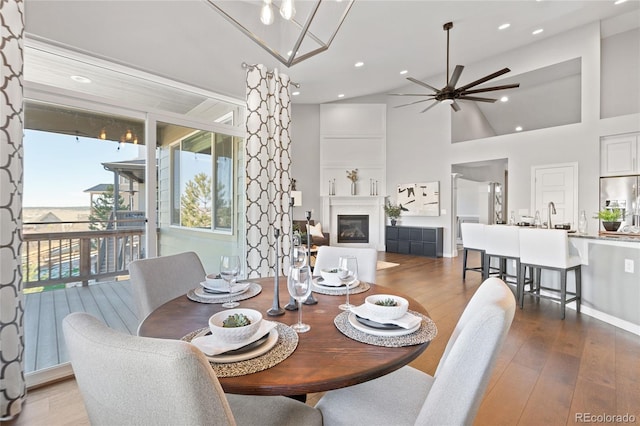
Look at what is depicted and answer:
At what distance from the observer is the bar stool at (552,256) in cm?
306

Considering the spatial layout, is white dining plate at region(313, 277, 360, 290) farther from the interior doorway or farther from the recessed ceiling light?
the interior doorway

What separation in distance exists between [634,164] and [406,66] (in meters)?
4.16

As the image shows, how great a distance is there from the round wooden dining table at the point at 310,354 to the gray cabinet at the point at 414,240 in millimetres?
6025

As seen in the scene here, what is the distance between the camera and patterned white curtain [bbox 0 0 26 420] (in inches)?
66.0

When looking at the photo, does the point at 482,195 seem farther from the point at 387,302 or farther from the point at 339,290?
the point at 387,302

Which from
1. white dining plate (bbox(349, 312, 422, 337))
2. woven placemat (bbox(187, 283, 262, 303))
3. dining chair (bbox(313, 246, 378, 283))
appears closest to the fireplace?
dining chair (bbox(313, 246, 378, 283))

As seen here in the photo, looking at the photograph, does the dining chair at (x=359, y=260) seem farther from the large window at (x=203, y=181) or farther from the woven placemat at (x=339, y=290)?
the large window at (x=203, y=181)

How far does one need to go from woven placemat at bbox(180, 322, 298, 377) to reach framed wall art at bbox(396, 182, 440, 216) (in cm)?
686

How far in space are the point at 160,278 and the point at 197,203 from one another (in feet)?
5.73

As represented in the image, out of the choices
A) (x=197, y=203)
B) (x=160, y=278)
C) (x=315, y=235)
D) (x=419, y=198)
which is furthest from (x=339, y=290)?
(x=419, y=198)

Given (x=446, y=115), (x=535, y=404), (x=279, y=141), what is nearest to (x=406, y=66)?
(x=446, y=115)

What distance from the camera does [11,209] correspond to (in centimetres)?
171

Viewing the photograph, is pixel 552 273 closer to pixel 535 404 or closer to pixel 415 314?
pixel 535 404

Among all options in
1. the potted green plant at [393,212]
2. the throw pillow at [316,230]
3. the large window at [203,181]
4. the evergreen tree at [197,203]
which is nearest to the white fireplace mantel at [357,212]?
the potted green plant at [393,212]
